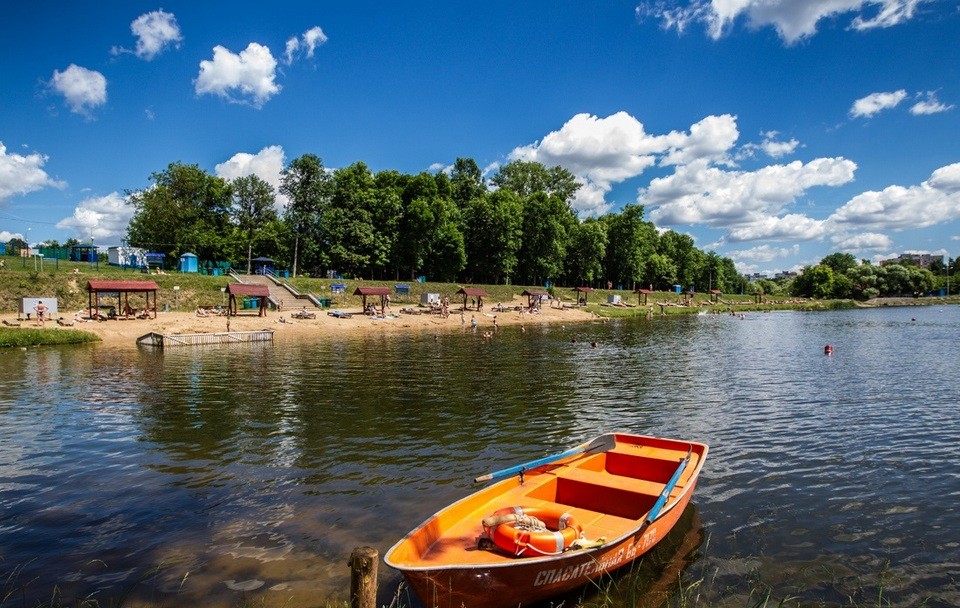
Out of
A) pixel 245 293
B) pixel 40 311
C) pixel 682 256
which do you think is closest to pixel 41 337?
pixel 40 311

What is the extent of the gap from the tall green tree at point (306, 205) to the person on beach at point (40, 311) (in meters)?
40.2

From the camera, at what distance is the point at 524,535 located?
25.9 feet

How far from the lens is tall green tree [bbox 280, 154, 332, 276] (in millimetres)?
83688

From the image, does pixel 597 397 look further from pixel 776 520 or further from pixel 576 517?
pixel 576 517

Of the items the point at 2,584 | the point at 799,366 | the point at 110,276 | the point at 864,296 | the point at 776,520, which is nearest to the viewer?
the point at 2,584

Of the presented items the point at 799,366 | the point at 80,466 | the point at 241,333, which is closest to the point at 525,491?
the point at 80,466

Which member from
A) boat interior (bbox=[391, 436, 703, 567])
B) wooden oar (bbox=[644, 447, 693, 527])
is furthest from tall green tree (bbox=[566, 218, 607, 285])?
wooden oar (bbox=[644, 447, 693, 527])

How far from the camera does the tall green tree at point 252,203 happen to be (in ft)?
309

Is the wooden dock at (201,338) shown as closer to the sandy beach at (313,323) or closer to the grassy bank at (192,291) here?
the sandy beach at (313,323)

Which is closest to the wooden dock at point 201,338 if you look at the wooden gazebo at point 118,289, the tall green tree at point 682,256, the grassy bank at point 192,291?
the wooden gazebo at point 118,289

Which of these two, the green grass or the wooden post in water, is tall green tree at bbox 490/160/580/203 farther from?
the wooden post in water

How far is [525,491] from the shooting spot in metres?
10.0

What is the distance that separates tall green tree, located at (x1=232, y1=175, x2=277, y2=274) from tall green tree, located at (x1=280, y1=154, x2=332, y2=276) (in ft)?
40.3

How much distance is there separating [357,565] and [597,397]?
62.7ft
